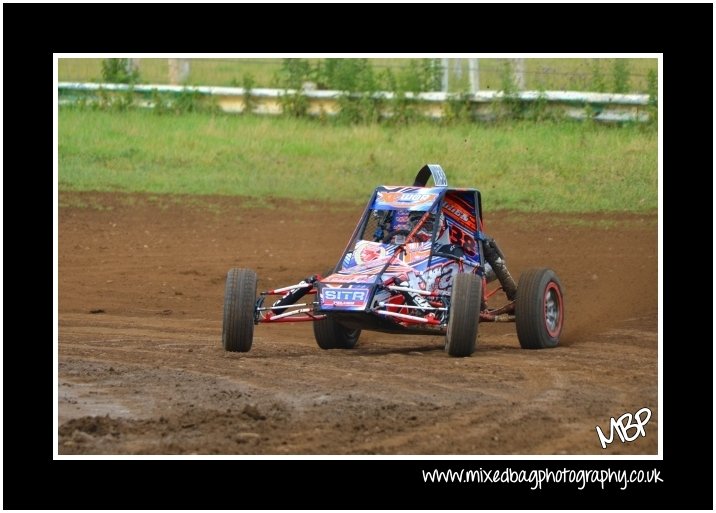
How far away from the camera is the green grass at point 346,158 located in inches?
950

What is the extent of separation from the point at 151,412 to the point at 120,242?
35.2ft

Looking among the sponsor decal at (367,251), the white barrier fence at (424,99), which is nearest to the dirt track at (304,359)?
the sponsor decal at (367,251)

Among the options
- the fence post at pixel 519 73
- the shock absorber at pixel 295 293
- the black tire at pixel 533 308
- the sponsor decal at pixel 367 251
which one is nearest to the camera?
the shock absorber at pixel 295 293

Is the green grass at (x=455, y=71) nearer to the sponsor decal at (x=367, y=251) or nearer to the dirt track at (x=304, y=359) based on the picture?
the dirt track at (x=304, y=359)

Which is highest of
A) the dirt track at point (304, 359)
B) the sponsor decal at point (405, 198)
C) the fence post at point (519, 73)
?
the fence post at point (519, 73)

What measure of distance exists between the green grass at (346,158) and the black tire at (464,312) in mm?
10334

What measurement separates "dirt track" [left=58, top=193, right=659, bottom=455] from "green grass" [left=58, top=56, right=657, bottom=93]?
12.9 ft

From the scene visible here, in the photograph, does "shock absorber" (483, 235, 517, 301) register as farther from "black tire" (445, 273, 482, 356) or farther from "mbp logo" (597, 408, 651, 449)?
"mbp logo" (597, 408, 651, 449)

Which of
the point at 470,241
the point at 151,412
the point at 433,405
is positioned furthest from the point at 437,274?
the point at 151,412

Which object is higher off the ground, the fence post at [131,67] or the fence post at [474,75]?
the fence post at [131,67]

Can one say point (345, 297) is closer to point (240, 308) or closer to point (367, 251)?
point (240, 308)

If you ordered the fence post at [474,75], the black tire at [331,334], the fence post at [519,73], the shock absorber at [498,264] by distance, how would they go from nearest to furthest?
the black tire at [331,334], the shock absorber at [498,264], the fence post at [519,73], the fence post at [474,75]

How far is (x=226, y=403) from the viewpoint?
1102 cm

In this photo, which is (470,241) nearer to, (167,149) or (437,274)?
(437,274)
